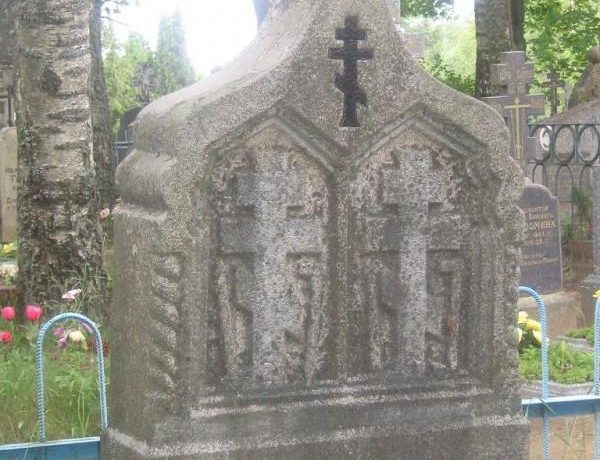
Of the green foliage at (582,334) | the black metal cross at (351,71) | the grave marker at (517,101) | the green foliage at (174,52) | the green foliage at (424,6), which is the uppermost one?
the green foliage at (174,52)

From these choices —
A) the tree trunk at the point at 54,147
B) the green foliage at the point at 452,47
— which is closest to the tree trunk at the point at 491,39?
the green foliage at the point at 452,47

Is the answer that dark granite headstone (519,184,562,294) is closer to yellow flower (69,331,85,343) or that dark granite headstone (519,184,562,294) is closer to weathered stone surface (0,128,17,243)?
yellow flower (69,331,85,343)

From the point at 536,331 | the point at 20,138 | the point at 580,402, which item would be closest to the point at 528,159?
the point at 536,331

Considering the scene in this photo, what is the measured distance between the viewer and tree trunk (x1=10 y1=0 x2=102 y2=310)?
24.7 ft

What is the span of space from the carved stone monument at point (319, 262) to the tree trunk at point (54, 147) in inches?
122

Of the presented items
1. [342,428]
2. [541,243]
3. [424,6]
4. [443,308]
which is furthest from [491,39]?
[342,428]

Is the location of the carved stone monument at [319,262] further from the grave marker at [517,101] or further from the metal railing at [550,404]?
the grave marker at [517,101]

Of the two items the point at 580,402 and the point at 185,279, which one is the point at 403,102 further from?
the point at 580,402

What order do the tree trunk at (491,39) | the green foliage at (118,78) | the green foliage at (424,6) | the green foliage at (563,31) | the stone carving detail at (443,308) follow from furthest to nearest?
the green foliage at (118,78)
the green foliage at (424,6)
the green foliage at (563,31)
the tree trunk at (491,39)
the stone carving detail at (443,308)

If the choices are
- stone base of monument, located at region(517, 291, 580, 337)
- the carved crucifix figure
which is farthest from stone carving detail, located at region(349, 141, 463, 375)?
stone base of monument, located at region(517, 291, 580, 337)

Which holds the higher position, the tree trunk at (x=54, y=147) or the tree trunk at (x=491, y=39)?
the tree trunk at (x=491, y=39)

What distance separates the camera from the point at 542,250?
1090 centimetres

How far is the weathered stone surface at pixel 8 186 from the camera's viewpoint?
14852 mm

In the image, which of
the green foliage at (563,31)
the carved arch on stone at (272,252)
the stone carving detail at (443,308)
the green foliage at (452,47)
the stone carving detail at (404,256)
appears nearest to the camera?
the carved arch on stone at (272,252)
